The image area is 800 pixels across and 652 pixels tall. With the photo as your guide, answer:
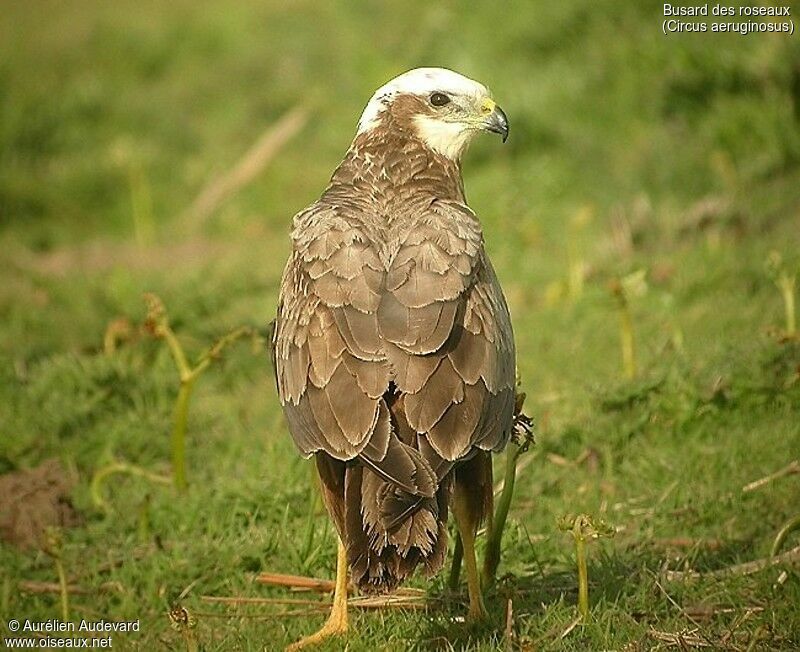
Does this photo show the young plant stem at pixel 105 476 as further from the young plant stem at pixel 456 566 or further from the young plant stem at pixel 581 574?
the young plant stem at pixel 581 574

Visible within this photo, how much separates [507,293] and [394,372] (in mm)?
4612

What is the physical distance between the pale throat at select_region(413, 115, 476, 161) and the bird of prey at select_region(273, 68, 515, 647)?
307 mm

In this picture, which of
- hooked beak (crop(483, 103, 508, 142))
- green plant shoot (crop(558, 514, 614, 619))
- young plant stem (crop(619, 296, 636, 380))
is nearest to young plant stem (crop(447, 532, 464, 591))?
green plant shoot (crop(558, 514, 614, 619))

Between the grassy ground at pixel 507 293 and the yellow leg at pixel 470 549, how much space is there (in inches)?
Answer: 3.3

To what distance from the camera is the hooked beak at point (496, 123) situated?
20.0ft

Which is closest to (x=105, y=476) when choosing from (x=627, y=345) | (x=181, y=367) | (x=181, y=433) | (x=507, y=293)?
(x=181, y=433)

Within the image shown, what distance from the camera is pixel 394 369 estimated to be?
190 inches

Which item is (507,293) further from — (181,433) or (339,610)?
(339,610)

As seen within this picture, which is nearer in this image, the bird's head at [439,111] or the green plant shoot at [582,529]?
the green plant shoot at [582,529]

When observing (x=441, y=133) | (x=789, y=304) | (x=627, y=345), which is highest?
(x=441, y=133)

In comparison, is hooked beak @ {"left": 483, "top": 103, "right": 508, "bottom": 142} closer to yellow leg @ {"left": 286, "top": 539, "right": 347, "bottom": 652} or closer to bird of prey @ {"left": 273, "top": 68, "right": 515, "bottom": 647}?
bird of prey @ {"left": 273, "top": 68, "right": 515, "bottom": 647}

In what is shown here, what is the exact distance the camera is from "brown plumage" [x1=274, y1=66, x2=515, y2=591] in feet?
15.2

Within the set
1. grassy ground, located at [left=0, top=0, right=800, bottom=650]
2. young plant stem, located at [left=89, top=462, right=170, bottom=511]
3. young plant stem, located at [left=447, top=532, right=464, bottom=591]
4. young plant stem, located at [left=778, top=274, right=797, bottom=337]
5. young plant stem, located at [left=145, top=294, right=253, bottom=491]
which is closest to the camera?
young plant stem, located at [left=447, top=532, right=464, bottom=591]

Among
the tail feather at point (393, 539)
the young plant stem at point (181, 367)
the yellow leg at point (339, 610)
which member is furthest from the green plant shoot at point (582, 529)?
the young plant stem at point (181, 367)
